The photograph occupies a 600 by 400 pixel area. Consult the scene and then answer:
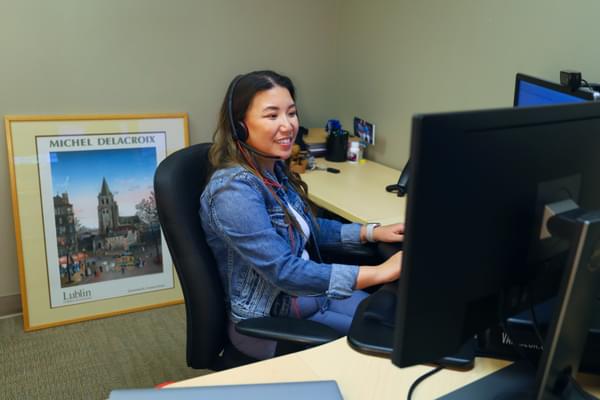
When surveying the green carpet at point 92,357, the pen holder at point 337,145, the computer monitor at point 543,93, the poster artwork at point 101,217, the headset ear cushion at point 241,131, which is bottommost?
the green carpet at point 92,357

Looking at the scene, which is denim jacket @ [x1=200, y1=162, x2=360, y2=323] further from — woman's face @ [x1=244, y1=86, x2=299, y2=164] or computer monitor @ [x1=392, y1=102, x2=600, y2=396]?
computer monitor @ [x1=392, y1=102, x2=600, y2=396]

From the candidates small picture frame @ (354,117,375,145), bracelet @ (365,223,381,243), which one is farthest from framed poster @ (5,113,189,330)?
bracelet @ (365,223,381,243)

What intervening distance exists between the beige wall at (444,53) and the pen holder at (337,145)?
19cm

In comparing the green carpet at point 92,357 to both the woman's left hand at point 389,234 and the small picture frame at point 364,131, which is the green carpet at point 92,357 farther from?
the small picture frame at point 364,131

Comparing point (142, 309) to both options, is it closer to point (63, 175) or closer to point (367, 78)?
point (63, 175)

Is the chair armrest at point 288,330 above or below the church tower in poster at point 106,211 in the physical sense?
above

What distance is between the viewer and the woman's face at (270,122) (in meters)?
1.47

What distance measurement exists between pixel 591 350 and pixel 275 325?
0.65m

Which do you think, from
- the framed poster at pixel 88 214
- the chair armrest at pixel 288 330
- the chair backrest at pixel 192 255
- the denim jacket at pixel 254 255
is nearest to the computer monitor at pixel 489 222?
the chair armrest at pixel 288 330

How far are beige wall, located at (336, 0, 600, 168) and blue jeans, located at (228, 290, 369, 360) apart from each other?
1092 mm

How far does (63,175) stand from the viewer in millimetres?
2428

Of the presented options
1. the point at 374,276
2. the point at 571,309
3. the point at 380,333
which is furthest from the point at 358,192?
the point at 571,309

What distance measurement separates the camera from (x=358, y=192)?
2.21m

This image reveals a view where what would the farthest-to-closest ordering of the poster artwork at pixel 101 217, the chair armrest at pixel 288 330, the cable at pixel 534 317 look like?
1. the poster artwork at pixel 101 217
2. the chair armrest at pixel 288 330
3. the cable at pixel 534 317
